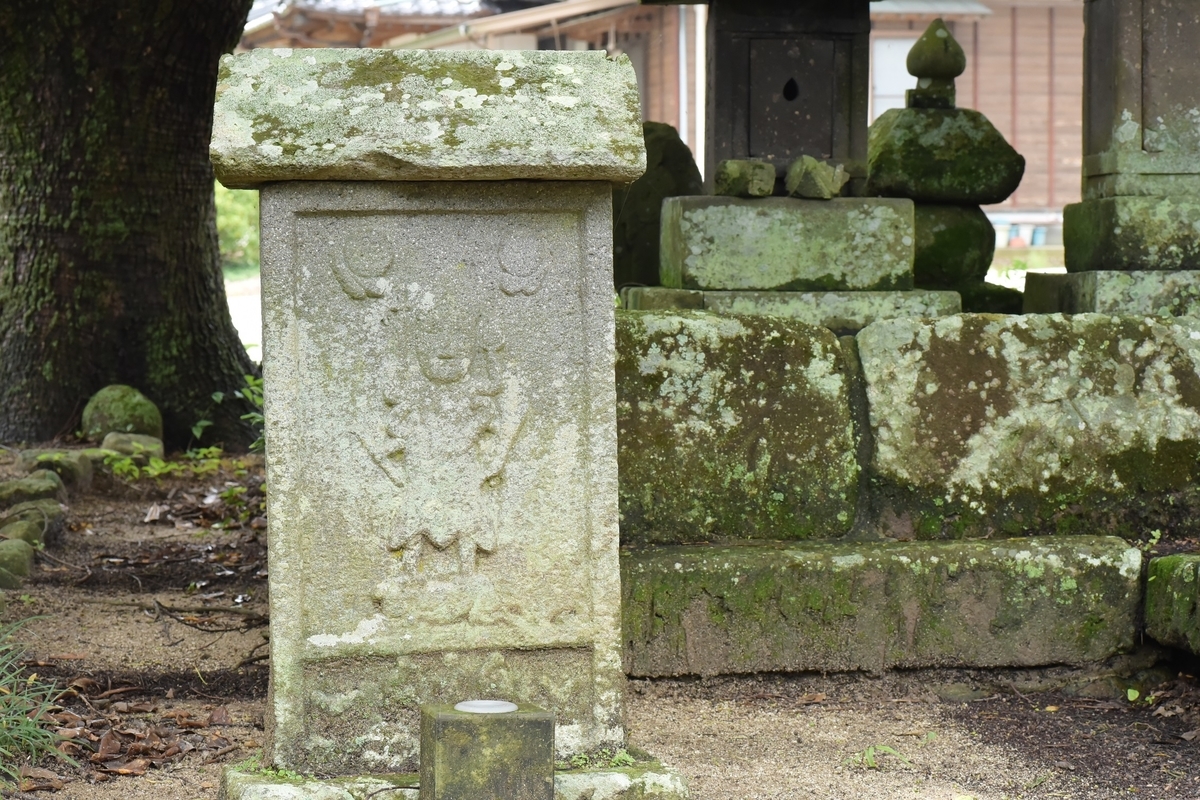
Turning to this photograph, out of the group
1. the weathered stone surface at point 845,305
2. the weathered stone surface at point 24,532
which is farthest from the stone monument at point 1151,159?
the weathered stone surface at point 24,532

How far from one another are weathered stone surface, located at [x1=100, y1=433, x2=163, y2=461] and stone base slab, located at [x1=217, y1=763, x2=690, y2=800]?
4024 mm

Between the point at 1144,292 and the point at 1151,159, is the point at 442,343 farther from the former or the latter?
the point at 1151,159

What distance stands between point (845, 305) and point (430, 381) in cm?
190

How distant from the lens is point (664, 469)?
9.83ft

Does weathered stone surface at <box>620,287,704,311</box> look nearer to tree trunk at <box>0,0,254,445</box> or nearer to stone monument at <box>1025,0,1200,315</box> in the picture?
stone monument at <box>1025,0,1200,315</box>

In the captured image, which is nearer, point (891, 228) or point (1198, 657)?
point (1198, 657)

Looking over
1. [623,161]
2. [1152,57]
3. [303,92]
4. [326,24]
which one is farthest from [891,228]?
[326,24]

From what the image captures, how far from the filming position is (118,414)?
6207mm

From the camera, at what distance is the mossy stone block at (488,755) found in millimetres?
1974

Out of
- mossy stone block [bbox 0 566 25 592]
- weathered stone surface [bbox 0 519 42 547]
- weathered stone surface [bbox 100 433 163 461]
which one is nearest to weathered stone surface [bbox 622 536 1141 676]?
mossy stone block [bbox 0 566 25 592]

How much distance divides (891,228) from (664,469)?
126 centimetres

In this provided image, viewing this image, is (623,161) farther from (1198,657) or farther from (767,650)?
(1198,657)

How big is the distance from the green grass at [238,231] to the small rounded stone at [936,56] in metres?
12.6

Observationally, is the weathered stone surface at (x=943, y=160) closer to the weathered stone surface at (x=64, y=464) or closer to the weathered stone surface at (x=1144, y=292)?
the weathered stone surface at (x=1144, y=292)
